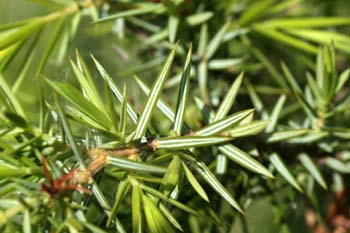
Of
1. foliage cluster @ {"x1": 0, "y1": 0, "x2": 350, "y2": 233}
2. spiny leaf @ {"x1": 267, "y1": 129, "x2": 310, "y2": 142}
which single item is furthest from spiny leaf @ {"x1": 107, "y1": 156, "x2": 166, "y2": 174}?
spiny leaf @ {"x1": 267, "y1": 129, "x2": 310, "y2": 142}

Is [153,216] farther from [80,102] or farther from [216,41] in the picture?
[216,41]

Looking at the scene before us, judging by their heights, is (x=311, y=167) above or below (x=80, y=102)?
below

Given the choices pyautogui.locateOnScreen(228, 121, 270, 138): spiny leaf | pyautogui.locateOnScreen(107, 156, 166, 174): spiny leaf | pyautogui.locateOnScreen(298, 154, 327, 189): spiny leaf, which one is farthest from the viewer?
pyautogui.locateOnScreen(298, 154, 327, 189): spiny leaf

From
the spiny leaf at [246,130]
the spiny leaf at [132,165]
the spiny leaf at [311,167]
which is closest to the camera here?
the spiny leaf at [132,165]

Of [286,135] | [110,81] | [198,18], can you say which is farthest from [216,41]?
[110,81]

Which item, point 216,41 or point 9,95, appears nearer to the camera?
point 9,95

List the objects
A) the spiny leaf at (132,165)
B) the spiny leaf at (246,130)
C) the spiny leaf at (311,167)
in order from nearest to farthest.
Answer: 1. the spiny leaf at (132,165)
2. the spiny leaf at (246,130)
3. the spiny leaf at (311,167)

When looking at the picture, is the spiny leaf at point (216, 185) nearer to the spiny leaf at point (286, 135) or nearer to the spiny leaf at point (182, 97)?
the spiny leaf at point (182, 97)

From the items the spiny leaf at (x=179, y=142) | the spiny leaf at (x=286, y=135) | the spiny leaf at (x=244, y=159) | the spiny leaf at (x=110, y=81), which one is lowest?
the spiny leaf at (x=286, y=135)

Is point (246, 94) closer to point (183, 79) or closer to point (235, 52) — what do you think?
point (235, 52)

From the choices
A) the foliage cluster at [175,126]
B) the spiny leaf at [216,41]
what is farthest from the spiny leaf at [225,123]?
the spiny leaf at [216,41]

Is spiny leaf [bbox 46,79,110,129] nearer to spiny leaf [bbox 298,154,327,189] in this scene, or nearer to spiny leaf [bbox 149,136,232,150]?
spiny leaf [bbox 149,136,232,150]

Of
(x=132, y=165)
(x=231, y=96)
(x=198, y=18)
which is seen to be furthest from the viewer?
(x=198, y=18)
